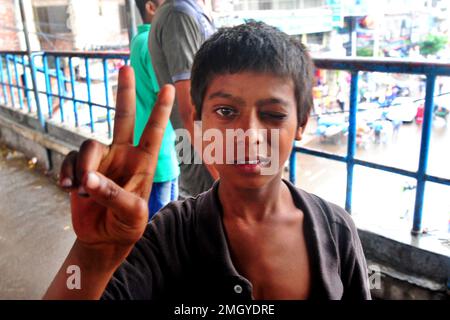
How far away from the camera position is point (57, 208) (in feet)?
12.3

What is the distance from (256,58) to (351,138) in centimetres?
131

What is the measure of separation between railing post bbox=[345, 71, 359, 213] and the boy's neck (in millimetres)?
1190

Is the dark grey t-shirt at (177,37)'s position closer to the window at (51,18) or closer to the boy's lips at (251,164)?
the boy's lips at (251,164)

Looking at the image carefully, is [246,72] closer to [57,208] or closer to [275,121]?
[275,121]

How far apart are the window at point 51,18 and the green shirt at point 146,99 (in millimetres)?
14814

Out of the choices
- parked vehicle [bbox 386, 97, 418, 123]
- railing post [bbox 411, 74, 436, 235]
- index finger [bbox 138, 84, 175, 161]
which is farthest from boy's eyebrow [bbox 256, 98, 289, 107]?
parked vehicle [bbox 386, 97, 418, 123]

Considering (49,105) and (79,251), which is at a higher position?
(79,251)

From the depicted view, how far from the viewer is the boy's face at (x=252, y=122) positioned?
93 cm

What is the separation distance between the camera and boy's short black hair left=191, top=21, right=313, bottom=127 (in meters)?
0.98

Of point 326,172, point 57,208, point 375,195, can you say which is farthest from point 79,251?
point 326,172

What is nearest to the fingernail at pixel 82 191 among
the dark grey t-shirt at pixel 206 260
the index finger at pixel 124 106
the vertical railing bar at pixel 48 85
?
the index finger at pixel 124 106

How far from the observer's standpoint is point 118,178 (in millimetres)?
742
